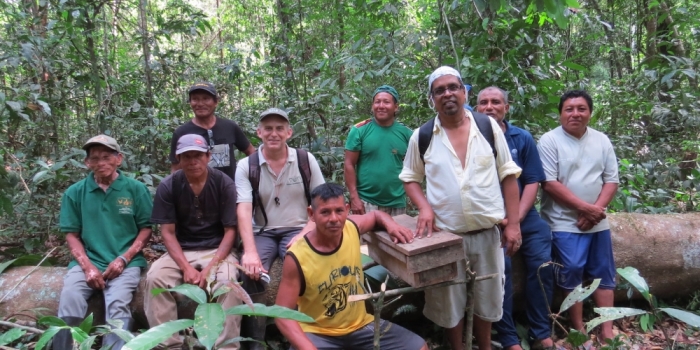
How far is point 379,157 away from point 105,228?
2.42 metres

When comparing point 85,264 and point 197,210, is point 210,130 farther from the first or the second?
point 85,264

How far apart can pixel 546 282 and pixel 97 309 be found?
347cm

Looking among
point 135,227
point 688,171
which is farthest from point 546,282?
point 688,171

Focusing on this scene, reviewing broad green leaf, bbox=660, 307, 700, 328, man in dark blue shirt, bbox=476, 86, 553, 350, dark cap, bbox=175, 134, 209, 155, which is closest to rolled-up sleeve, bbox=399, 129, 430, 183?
man in dark blue shirt, bbox=476, 86, 553, 350

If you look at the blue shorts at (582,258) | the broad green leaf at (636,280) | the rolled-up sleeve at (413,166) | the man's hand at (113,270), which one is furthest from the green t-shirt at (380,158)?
the broad green leaf at (636,280)

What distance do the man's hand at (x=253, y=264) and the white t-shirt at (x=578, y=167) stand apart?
92.6 inches

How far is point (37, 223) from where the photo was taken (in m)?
5.25

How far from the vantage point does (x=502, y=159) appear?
3.17 m

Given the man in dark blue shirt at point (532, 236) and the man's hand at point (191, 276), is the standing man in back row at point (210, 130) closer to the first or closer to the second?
the man's hand at point (191, 276)

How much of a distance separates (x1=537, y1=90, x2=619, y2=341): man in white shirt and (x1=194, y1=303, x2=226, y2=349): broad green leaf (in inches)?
119

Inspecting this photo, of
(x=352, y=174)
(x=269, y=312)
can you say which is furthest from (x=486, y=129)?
(x=269, y=312)

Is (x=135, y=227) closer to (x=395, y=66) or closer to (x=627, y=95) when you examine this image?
(x=395, y=66)

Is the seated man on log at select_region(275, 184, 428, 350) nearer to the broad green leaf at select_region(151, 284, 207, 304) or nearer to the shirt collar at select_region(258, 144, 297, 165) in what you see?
the shirt collar at select_region(258, 144, 297, 165)

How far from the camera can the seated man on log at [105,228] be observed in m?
3.34
